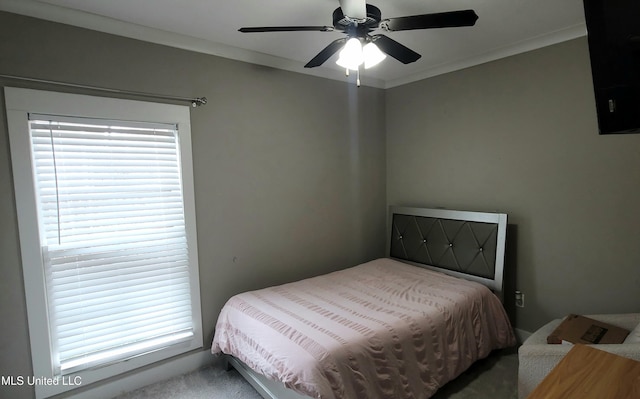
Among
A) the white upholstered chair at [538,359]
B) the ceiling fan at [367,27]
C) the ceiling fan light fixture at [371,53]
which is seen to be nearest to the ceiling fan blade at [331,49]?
the ceiling fan at [367,27]

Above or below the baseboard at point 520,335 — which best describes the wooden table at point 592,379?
above

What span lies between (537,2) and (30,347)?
3.65 meters

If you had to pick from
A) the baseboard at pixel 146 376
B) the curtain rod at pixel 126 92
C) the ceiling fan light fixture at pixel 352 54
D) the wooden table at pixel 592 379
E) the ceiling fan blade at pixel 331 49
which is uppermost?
the ceiling fan blade at pixel 331 49

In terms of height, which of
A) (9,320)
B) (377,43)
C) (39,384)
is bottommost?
(39,384)

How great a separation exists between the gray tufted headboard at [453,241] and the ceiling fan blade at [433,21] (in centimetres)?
165

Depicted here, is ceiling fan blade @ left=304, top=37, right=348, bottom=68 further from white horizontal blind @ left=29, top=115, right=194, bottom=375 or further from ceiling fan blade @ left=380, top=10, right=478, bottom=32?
white horizontal blind @ left=29, top=115, right=194, bottom=375

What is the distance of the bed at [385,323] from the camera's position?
5.81ft

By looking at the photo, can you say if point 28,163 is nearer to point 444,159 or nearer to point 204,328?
point 204,328

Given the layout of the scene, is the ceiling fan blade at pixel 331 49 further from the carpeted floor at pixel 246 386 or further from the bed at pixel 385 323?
the carpeted floor at pixel 246 386

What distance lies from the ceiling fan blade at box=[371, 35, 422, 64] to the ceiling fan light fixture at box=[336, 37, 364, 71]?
0.10m

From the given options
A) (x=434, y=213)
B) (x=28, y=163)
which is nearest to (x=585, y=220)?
(x=434, y=213)

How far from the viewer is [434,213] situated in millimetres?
3197

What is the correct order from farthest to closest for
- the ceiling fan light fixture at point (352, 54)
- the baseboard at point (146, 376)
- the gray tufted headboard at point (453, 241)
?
the gray tufted headboard at point (453, 241) < the baseboard at point (146, 376) < the ceiling fan light fixture at point (352, 54)

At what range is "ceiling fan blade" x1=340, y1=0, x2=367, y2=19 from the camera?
5.27ft
